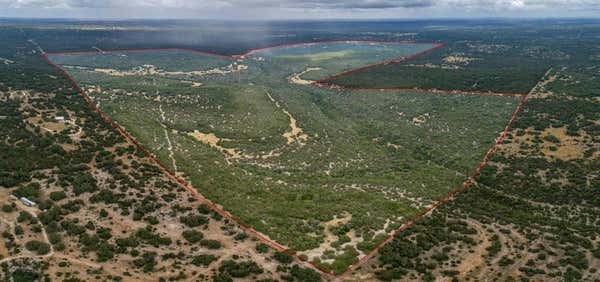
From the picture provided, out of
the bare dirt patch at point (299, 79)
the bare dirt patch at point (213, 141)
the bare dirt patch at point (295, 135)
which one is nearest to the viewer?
the bare dirt patch at point (213, 141)

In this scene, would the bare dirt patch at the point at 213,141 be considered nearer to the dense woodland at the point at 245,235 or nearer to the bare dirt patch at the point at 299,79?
the dense woodland at the point at 245,235

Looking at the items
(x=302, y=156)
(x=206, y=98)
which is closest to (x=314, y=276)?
(x=302, y=156)

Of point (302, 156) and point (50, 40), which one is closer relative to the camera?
point (302, 156)

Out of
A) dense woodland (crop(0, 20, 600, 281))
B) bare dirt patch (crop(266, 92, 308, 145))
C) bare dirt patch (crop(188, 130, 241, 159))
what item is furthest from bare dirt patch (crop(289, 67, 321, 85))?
dense woodland (crop(0, 20, 600, 281))

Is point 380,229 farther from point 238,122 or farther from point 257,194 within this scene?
point 238,122

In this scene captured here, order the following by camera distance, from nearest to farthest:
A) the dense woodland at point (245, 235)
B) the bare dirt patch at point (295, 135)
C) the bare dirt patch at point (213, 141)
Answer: the dense woodland at point (245, 235) < the bare dirt patch at point (213, 141) < the bare dirt patch at point (295, 135)

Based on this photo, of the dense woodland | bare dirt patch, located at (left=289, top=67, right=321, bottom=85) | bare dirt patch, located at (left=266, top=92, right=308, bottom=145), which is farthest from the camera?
bare dirt patch, located at (left=289, top=67, right=321, bottom=85)

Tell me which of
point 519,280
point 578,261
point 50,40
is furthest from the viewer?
point 50,40

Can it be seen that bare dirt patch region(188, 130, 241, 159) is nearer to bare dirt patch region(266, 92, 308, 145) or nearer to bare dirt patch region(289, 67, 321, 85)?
bare dirt patch region(266, 92, 308, 145)

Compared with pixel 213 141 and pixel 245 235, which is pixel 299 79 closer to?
pixel 213 141

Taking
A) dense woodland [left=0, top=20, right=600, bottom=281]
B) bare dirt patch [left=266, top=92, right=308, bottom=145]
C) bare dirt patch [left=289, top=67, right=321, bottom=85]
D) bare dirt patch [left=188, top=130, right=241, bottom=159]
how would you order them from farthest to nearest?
bare dirt patch [left=289, top=67, right=321, bottom=85] → bare dirt patch [left=266, top=92, right=308, bottom=145] → bare dirt patch [left=188, top=130, right=241, bottom=159] → dense woodland [left=0, top=20, right=600, bottom=281]

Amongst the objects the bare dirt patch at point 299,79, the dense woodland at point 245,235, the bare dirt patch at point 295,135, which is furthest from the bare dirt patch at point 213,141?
the bare dirt patch at point 299,79
